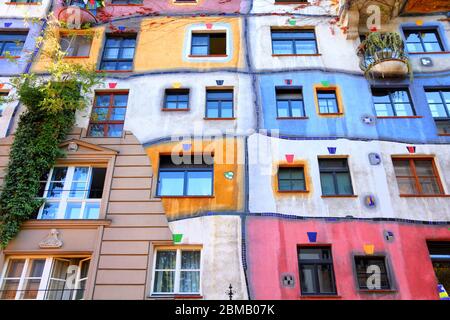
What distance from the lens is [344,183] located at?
11.5m

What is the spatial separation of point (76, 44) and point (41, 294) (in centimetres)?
898

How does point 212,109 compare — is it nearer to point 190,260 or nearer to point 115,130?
point 115,130

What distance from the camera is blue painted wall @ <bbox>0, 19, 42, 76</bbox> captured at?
13680 millimetres

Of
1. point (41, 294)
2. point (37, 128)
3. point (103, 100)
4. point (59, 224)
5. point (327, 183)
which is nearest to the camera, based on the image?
point (41, 294)

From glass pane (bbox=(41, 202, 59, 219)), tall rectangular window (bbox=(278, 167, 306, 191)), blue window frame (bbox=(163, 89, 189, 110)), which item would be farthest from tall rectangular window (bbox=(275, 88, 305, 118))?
glass pane (bbox=(41, 202, 59, 219))

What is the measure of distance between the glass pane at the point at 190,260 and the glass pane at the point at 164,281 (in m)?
0.37

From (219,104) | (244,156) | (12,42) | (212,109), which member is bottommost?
(244,156)

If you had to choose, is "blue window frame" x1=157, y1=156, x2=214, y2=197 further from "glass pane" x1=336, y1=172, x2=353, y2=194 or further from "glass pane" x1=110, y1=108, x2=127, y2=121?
"glass pane" x1=336, y1=172, x2=353, y2=194

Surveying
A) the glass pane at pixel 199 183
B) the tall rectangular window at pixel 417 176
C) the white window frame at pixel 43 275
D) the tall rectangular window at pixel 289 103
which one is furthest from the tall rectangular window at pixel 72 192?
the tall rectangular window at pixel 417 176

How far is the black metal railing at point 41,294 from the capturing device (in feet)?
32.4

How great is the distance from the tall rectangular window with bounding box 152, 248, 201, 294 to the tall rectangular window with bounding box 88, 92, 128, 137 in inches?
165

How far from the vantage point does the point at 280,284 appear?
386 inches

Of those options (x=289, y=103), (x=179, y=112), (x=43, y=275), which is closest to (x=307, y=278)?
(x=289, y=103)
